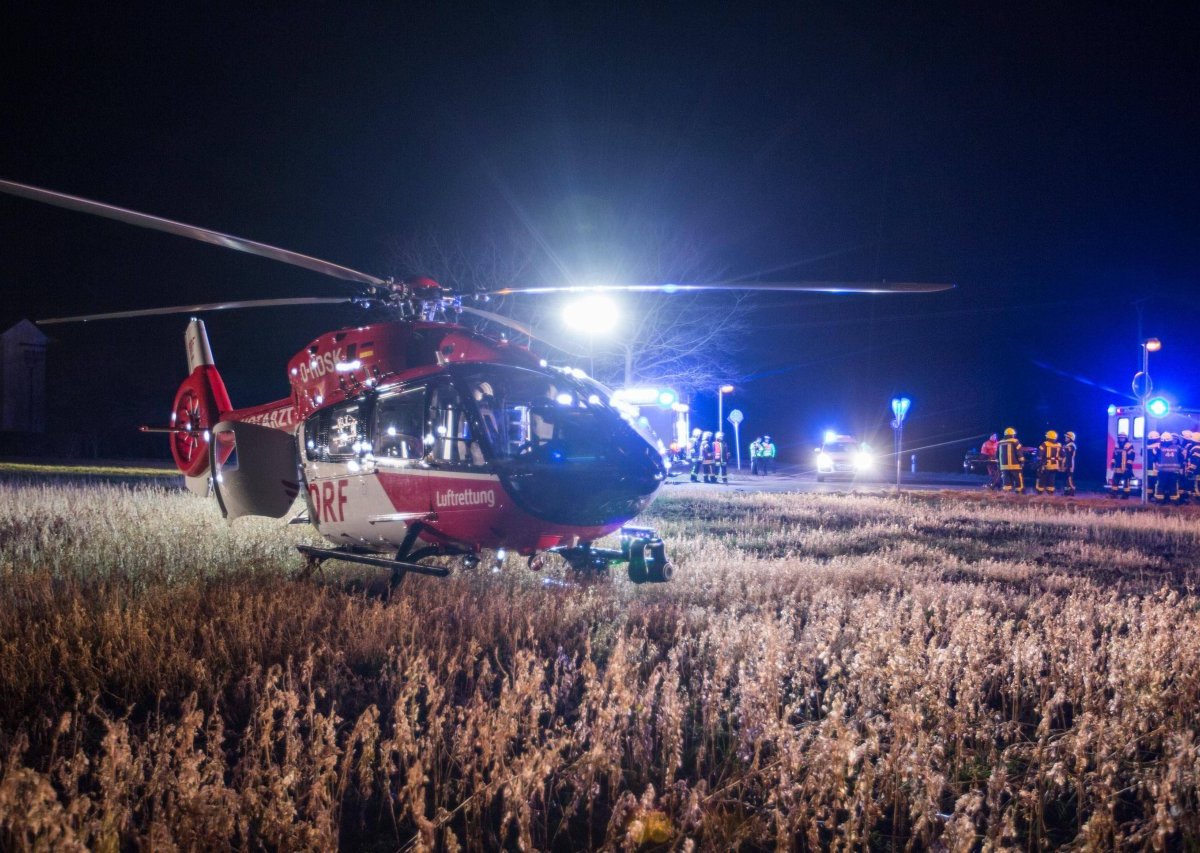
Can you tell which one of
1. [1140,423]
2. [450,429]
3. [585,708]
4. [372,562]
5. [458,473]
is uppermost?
[1140,423]

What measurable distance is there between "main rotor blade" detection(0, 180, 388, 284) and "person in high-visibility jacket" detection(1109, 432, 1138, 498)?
23549 mm

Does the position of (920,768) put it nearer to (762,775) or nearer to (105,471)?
(762,775)

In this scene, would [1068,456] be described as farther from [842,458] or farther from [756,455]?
[756,455]

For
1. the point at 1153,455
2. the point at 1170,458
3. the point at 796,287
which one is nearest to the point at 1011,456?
the point at 1153,455

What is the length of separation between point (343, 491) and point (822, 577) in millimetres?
4653

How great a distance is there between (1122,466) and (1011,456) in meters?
5.35

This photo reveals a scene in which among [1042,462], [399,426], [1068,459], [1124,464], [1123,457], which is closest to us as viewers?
[399,426]

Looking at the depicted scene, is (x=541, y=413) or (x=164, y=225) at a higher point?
(x=164, y=225)

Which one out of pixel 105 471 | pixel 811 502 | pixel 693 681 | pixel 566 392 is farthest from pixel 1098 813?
pixel 105 471

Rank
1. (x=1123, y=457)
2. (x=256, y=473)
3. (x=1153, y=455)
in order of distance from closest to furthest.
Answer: (x=256, y=473)
(x=1153, y=455)
(x=1123, y=457)

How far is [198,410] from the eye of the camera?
32.8ft

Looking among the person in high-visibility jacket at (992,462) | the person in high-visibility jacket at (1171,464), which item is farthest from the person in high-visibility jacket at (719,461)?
the person in high-visibility jacket at (1171,464)

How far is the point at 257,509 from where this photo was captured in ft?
23.5

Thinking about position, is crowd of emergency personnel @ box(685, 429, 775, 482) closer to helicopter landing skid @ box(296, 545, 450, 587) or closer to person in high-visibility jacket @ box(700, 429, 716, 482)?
person in high-visibility jacket @ box(700, 429, 716, 482)
